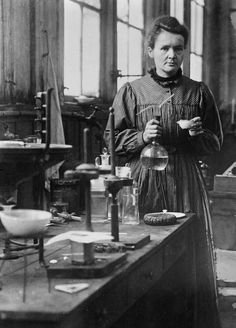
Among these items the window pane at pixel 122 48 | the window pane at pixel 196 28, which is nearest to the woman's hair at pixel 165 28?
the window pane at pixel 122 48

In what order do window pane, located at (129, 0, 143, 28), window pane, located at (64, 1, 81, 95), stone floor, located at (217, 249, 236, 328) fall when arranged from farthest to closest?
window pane, located at (129, 0, 143, 28) < window pane, located at (64, 1, 81, 95) < stone floor, located at (217, 249, 236, 328)

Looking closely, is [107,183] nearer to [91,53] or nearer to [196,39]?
[91,53]

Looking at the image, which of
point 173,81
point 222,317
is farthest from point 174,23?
point 222,317

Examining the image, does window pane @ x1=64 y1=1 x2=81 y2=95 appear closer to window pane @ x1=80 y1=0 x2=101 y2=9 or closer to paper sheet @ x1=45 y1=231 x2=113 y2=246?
window pane @ x1=80 y1=0 x2=101 y2=9

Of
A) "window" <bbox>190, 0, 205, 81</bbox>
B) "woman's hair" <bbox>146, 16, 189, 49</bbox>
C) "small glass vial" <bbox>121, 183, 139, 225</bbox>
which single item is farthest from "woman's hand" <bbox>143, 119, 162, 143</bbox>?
"window" <bbox>190, 0, 205, 81</bbox>

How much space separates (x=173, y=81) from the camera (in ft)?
10.3

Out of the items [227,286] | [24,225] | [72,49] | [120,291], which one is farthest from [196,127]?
[72,49]

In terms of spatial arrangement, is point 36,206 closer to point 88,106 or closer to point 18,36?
point 18,36

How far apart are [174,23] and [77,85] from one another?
256 centimetres

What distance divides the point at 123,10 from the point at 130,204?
4176 millimetres

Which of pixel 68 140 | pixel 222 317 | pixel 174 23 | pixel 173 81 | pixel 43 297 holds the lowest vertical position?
pixel 222 317

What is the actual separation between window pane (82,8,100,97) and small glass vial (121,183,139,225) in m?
3.03

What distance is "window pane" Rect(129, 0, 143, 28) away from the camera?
6.73 metres

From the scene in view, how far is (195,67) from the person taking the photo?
30.7ft
